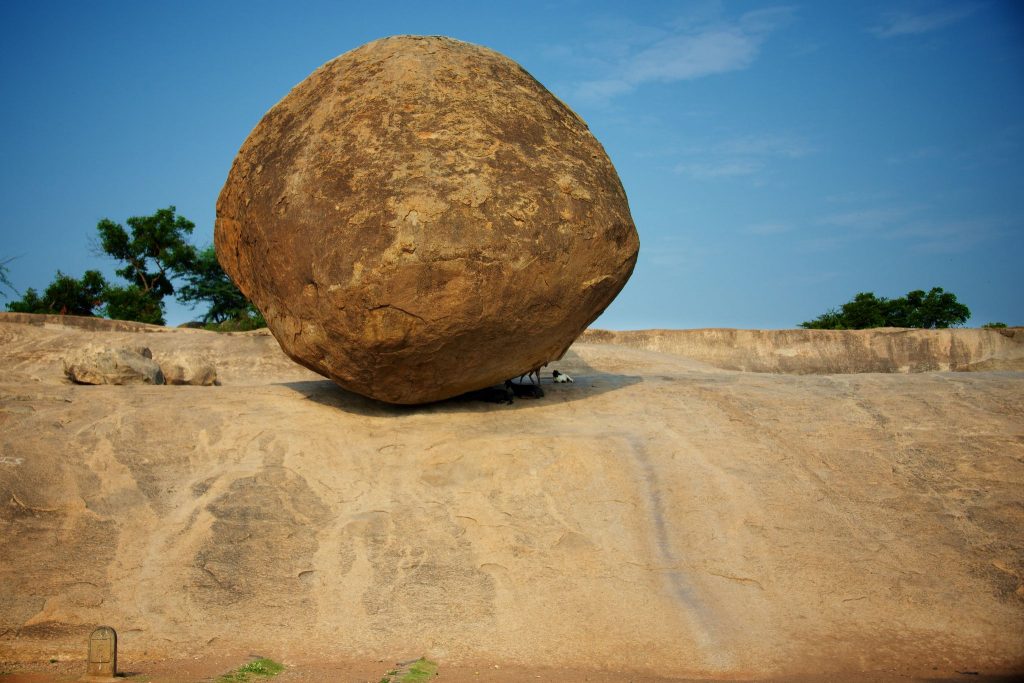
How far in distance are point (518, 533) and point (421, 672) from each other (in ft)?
4.29

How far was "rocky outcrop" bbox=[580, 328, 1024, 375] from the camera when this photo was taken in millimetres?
11016

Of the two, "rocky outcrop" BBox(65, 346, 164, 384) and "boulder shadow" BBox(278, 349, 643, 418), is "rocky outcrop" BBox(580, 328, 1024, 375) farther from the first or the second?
"rocky outcrop" BBox(65, 346, 164, 384)

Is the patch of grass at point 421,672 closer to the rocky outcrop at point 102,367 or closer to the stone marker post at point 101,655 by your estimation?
the stone marker post at point 101,655

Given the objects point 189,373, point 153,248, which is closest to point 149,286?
point 153,248

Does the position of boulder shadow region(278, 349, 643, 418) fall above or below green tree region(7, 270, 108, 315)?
below

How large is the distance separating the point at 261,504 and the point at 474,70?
3396 millimetres

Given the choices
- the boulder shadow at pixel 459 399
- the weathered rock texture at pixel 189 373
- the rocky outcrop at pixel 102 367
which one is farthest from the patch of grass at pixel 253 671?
the weathered rock texture at pixel 189 373

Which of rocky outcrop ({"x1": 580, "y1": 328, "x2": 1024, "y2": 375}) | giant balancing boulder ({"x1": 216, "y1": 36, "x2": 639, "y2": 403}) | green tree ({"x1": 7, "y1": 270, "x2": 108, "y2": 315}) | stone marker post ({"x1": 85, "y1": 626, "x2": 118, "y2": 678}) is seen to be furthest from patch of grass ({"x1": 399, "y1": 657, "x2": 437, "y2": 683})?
green tree ({"x1": 7, "y1": 270, "x2": 108, "y2": 315})

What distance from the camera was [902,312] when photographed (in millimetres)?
19422

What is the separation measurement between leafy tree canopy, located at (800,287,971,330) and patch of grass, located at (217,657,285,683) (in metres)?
16.5

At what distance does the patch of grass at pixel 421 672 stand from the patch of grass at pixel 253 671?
0.62 meters

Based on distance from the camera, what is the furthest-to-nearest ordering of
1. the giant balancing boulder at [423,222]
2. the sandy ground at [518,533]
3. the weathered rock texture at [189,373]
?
1. the weathered rock texture at [189,373]
2. the giant balancing boulder at [423,222]
3. the sandy ground at [518,533]

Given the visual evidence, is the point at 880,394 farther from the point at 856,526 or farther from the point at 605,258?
the point at 605,258

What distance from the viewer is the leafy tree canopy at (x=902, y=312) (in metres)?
19.0
